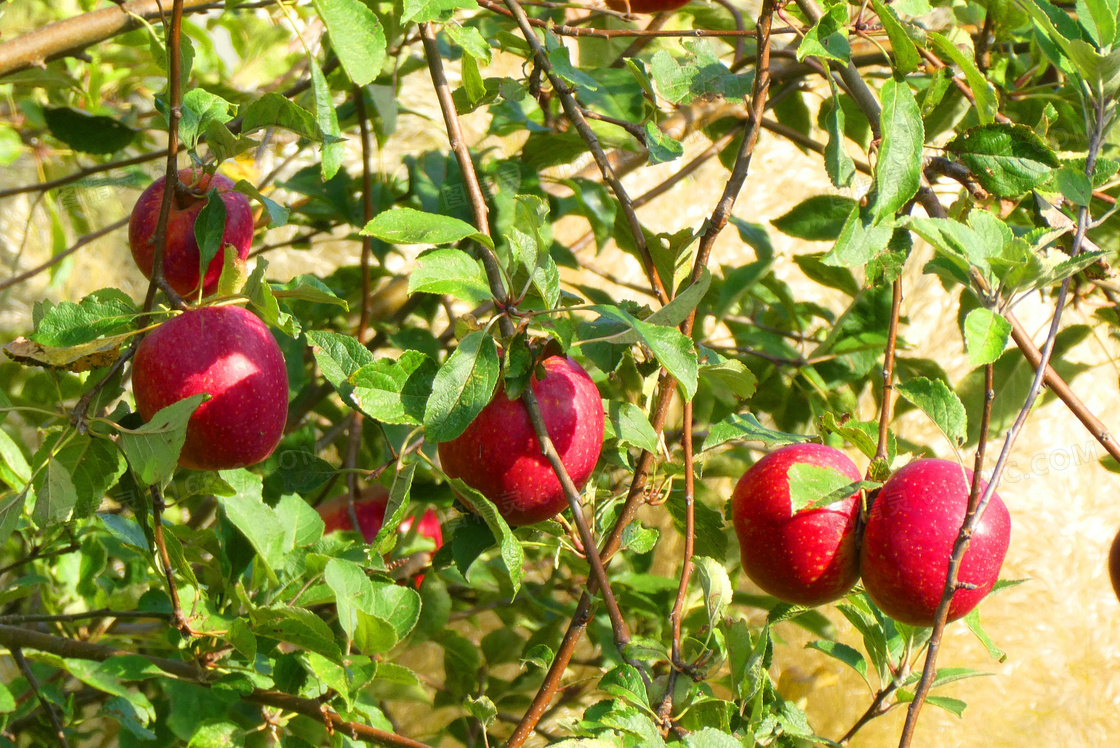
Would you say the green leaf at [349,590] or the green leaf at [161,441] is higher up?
the green leaf at [161,441]

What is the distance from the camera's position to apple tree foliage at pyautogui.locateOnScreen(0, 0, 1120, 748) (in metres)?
0.49

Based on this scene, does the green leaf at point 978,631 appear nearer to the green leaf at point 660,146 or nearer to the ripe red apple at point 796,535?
the ripe red apple at point 796,535

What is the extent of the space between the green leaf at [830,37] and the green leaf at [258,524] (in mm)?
435

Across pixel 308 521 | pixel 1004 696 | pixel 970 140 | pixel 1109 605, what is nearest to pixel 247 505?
pixel 308 521

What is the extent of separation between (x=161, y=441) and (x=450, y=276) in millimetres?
166

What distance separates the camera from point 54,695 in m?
0.75

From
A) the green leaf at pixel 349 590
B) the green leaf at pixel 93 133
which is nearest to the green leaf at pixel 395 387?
the green leaf at pixel 349 590

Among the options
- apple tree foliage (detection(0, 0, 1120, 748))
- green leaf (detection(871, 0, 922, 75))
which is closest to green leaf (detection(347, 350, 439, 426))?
apple tree foliage (detection(0, 0, 1120, 748))

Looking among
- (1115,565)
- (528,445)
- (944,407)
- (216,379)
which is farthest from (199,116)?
(1115,565)

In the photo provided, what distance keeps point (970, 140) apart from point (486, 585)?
601mm

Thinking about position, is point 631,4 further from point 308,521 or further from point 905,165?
point 308,521

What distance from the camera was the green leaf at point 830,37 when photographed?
0.52m

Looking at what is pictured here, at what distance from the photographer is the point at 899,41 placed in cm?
53

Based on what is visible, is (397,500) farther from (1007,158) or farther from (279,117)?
(1007,158)
